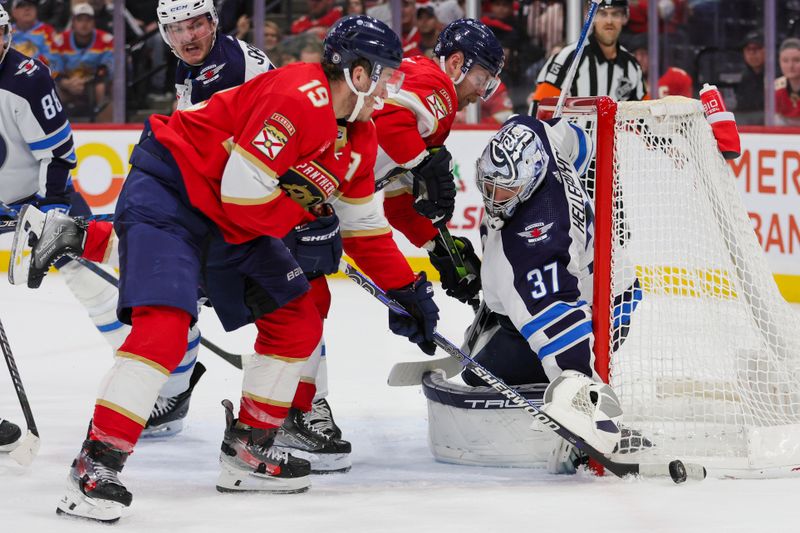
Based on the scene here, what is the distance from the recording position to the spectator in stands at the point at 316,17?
7047 millimetres

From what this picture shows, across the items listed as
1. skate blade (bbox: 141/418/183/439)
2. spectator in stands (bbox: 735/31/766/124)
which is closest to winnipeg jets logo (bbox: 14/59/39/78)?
skate blade (bbox: 141/418/183/439)

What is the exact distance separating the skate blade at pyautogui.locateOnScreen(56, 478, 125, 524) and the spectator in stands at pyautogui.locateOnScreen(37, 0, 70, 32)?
4936 millimetres

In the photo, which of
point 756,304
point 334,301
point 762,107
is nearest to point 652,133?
point 756,304

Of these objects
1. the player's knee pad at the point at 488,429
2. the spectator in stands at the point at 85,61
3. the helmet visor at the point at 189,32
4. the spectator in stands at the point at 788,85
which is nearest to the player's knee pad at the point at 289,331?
Answer: the player's knee pad at the point at 488,429

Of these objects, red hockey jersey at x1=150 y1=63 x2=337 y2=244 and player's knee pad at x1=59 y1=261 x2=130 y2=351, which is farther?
player's knee pad at x1=59 y1=261 x2=130 y2=351

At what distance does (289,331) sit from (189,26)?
0.94 m

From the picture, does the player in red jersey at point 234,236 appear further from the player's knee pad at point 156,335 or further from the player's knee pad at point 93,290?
the player's knee pad at point 93,290

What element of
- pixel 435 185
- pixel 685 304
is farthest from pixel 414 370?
pixel 685 304

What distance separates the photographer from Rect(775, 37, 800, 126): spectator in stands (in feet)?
21.3

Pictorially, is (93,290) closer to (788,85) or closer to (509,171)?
(509,171)

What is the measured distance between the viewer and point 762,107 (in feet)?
21.6

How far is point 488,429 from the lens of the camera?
308cm

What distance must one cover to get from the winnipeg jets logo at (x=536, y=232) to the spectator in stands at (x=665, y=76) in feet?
13.2

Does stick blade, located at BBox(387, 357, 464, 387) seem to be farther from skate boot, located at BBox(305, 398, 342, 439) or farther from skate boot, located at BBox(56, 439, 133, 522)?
skate boot, located at BBox(56, 439, 133, 522)
